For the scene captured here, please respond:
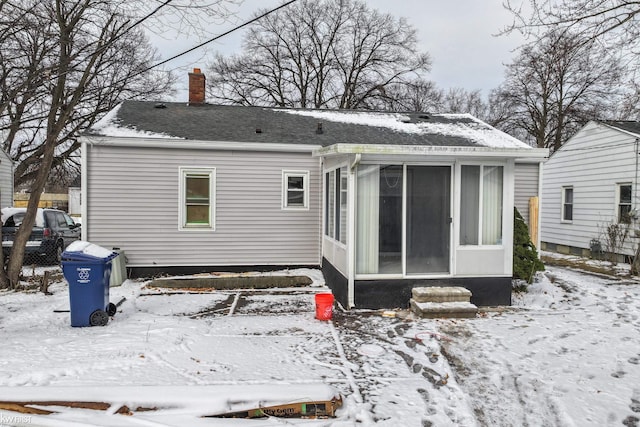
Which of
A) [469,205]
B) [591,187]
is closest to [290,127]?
[469,205]

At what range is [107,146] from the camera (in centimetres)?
906

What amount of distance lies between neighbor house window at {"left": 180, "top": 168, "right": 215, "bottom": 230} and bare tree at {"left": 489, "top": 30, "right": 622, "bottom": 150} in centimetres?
663

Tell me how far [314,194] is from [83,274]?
5.40m

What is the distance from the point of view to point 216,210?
9578 millimetres

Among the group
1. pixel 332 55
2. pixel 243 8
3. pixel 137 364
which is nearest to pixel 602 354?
pixel 137 364

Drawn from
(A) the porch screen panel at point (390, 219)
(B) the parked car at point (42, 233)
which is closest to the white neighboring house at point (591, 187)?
(A) the porch screen panel at point (390, 219)

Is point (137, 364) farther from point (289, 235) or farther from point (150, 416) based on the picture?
point (289, 235)

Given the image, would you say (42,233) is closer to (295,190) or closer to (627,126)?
(295,190)

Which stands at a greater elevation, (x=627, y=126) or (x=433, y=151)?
(x=627, y=126)

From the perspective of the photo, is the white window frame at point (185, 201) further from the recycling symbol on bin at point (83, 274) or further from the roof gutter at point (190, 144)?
the recycling symbol on bin at point (83, 274)

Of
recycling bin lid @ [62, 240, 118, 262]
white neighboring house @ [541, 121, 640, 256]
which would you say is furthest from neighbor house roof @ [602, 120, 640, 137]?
recycling bin lid @ [62, 240, 118, 262]

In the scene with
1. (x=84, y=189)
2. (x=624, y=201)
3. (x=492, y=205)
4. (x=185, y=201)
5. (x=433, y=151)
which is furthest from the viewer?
(x=624, y=201)

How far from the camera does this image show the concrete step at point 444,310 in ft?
20.6

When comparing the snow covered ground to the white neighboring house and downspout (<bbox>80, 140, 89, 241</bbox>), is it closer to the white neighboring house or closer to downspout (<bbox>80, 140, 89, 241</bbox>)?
downspout (<bbox>80, 140, 89, 241</bbox>)
